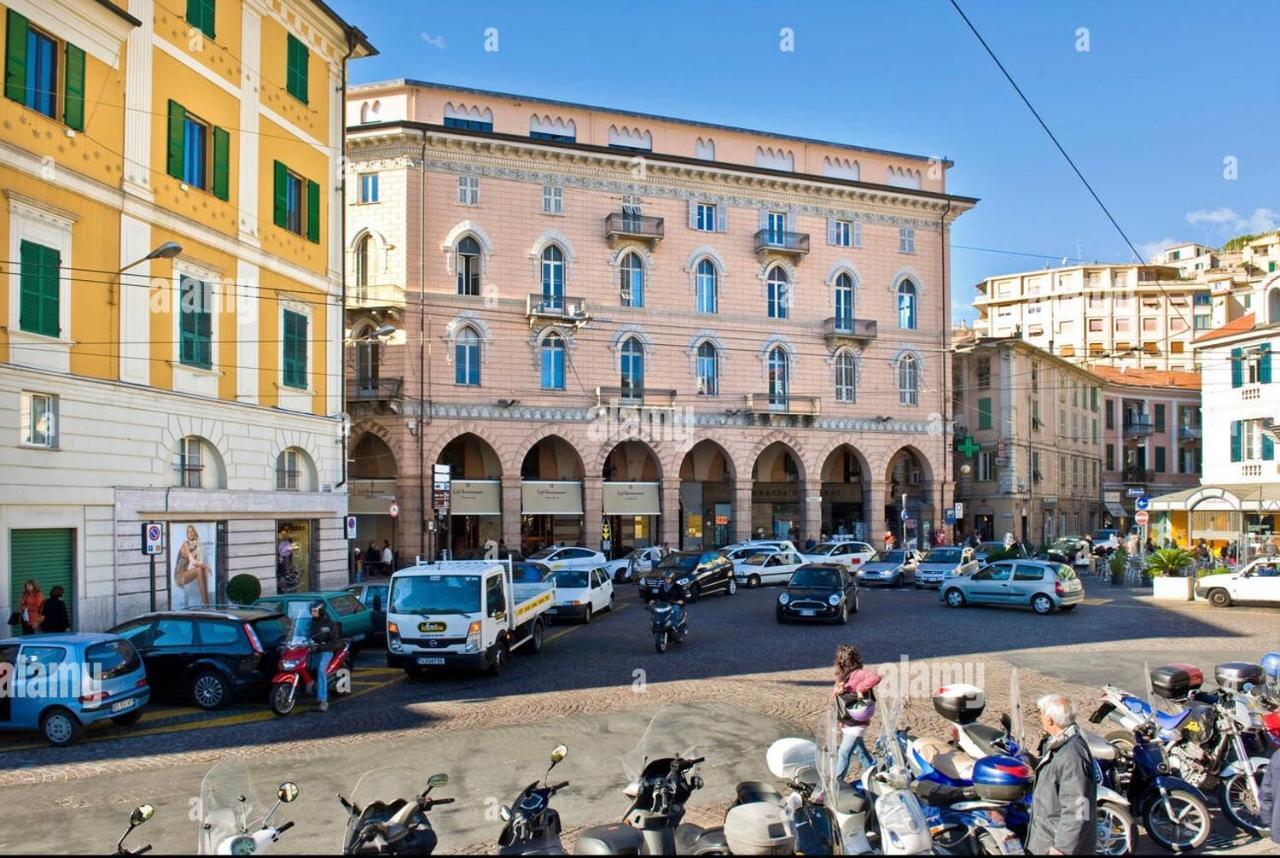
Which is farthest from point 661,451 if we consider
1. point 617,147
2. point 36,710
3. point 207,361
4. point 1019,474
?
point 36,710

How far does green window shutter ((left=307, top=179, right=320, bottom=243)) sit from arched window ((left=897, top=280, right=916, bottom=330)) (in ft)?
102

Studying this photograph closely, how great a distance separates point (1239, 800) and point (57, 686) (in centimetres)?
1269

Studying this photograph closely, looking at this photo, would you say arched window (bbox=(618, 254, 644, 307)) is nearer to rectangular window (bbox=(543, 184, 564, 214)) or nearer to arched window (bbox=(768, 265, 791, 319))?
rectangular window (bbox=(543, 184, 564, 214))

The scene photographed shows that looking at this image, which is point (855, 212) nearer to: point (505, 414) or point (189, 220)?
point (505, 414)

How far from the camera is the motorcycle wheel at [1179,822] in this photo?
8539 mm

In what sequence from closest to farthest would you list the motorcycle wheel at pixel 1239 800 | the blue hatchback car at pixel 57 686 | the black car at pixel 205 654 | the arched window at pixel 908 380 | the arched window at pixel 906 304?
the motorcycle wheel at pixel 1239 800 < the blue hatchback car at pixel 57 686 < the black car at pixel 205 654 < the arched window at pixel 908 380 < the arched window at pixel 906 304

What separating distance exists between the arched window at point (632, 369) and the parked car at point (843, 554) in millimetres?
10895

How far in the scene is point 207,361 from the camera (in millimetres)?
25109

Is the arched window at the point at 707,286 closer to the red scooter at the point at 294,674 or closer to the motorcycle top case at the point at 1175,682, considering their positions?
the red scooter at the point at 294,674

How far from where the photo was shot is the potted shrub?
30.9 m

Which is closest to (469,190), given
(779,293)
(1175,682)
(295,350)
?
(779,293)

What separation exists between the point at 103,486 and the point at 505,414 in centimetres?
2398

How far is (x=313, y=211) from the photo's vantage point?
30.1 metres

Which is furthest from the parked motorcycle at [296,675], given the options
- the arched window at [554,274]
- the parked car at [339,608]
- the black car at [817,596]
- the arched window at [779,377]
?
the arched window at [779,377]
